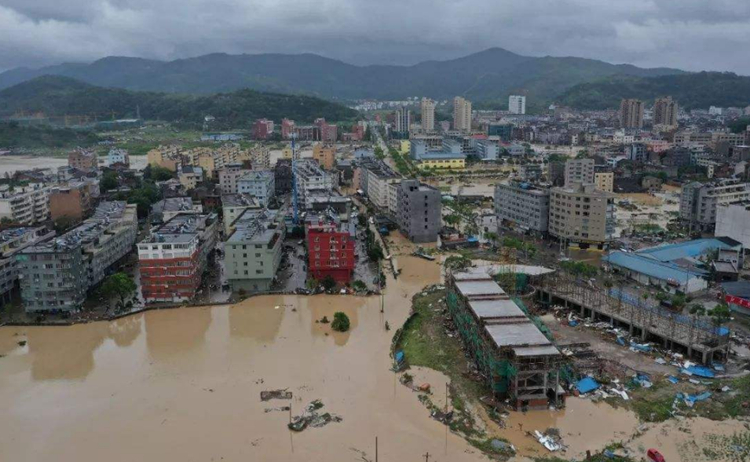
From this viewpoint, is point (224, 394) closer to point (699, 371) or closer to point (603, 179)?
point (699, 371)

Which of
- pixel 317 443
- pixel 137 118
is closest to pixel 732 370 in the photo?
pixel 317 443

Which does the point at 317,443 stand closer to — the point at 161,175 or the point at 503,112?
the point at 161,175

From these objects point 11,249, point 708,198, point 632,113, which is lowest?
point 11,249

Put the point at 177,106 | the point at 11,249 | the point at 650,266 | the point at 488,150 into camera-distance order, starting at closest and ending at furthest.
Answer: the point at 650,266, the point at 11,249, the point at 488,150, the point at 177,106

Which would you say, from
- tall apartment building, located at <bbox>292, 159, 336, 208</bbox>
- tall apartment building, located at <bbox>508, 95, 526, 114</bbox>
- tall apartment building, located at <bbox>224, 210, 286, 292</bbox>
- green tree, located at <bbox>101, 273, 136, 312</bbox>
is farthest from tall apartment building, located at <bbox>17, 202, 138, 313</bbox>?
tall apartment building, located at <bbox>508, 95, 526, 114</bbox>

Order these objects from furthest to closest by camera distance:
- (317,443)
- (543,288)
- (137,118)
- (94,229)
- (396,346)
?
(137,118) → (94,229) → (543,288) → (396,346) → (317,443)

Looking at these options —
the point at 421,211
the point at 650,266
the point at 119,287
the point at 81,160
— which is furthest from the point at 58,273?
the point at 81,160
